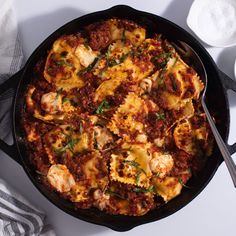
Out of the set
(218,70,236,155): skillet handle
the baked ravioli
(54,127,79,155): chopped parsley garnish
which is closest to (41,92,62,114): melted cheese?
the baked ravioli

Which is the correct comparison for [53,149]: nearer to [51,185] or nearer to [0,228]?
[51,185]

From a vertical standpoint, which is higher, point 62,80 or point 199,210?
point 62,80

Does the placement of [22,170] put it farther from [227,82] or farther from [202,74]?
[227,82]

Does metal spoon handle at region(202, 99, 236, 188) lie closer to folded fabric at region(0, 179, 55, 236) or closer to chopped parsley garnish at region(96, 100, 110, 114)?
chopped parsley garnish at region(96, 100, 110, 114)

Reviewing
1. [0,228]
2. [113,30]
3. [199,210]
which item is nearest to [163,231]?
[199,210]

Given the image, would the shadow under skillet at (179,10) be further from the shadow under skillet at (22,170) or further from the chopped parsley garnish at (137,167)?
the chopped parsley garnish at (137,167)

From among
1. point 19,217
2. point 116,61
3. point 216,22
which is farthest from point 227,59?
point 19,217
